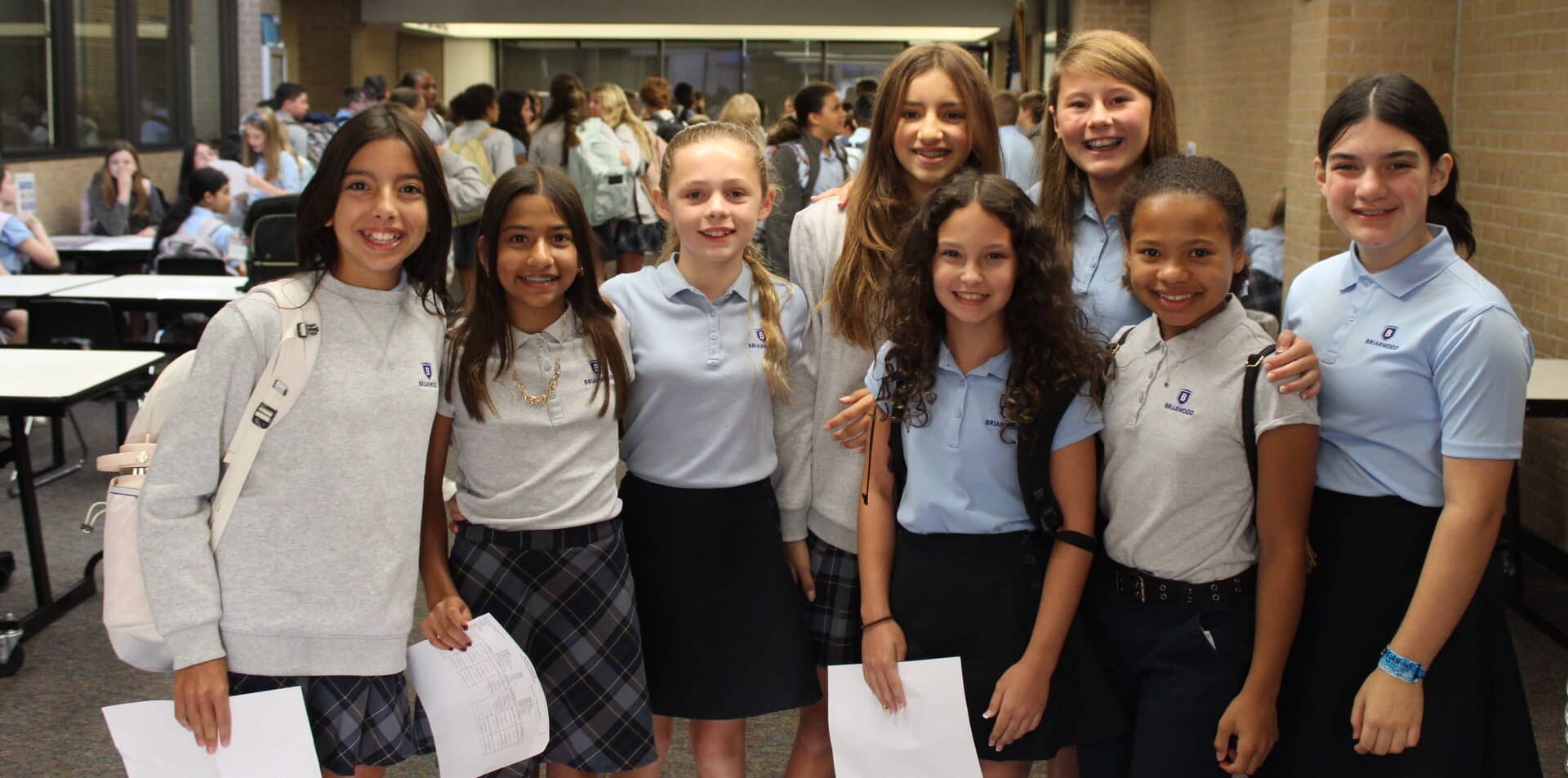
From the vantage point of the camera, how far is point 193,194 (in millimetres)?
7238

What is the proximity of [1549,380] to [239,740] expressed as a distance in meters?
3.88

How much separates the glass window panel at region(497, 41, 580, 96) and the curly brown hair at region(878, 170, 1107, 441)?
21194mm

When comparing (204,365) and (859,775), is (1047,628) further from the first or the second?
(204,365)

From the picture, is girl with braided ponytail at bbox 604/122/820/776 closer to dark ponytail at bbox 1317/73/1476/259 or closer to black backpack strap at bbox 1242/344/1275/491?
black backpack strap at bbox 1242/344/1275/491

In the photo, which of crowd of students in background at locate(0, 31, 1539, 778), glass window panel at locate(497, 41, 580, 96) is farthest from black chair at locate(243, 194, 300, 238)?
glass window panel at locate(497, 41, 580, 96)

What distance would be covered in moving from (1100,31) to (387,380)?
147 centimetres

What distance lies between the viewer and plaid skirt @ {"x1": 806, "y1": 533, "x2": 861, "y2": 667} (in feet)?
7.86

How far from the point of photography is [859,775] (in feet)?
7.23

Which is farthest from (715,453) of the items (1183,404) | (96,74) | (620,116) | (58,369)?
(96,74)

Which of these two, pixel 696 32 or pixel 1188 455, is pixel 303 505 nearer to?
pixel 1188 455

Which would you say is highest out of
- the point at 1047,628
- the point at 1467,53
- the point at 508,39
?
the point at 508,39

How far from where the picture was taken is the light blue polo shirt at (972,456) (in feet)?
7.06

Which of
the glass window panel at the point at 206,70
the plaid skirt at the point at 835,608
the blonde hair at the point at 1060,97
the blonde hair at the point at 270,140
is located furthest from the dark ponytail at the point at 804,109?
the glass window panel at the point at 206,70

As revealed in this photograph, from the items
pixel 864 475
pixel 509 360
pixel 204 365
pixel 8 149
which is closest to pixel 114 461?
pixel 204 365
